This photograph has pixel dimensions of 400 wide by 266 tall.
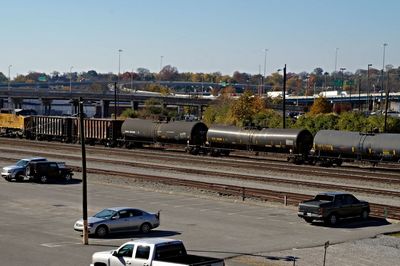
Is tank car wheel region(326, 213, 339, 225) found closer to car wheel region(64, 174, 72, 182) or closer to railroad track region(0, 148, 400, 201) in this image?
railroad track region(0, 148, 400, 201)

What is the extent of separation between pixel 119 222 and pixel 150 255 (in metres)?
9.02

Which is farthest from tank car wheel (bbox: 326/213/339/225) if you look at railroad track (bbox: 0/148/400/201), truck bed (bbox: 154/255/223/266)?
truck bed (bbox: 154/255/223/266)

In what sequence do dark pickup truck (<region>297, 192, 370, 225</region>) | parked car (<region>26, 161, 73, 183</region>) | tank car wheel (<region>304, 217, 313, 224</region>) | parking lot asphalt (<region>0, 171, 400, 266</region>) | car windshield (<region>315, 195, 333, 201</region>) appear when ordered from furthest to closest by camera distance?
parked car (<region>26, 161, 73, 183</region>) < car windshield (<region>315, 195, 333, 201</region>) < tank car wheel (<region>304, 217, 313, 224</region>) < dark pickup truck (<region>297, 192, 370, 225</region>) < parking lot asphalt (<region>0, 171, 400, 266</region>)

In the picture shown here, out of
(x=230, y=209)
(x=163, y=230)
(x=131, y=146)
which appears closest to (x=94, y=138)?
(x=131, y=146)

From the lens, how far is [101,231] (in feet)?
88.0

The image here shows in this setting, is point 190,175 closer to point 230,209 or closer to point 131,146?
point 230,209

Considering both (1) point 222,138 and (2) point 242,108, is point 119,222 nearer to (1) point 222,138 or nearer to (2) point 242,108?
(1) point 222,138

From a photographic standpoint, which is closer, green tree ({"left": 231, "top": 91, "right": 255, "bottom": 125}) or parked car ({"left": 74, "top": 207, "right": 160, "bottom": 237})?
parked car ({"left": 74, "top": 207, "right": 160, "bottom": 237})

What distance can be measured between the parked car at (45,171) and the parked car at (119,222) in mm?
18553

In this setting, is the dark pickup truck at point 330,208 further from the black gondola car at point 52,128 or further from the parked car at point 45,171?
the black gondola car at point 52,128

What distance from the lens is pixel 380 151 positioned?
5225 centimetres

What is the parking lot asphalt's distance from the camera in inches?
961

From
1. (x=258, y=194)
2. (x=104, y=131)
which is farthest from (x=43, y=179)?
(x=104, y=131)

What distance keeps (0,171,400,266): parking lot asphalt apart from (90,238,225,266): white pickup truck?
2768 mm
